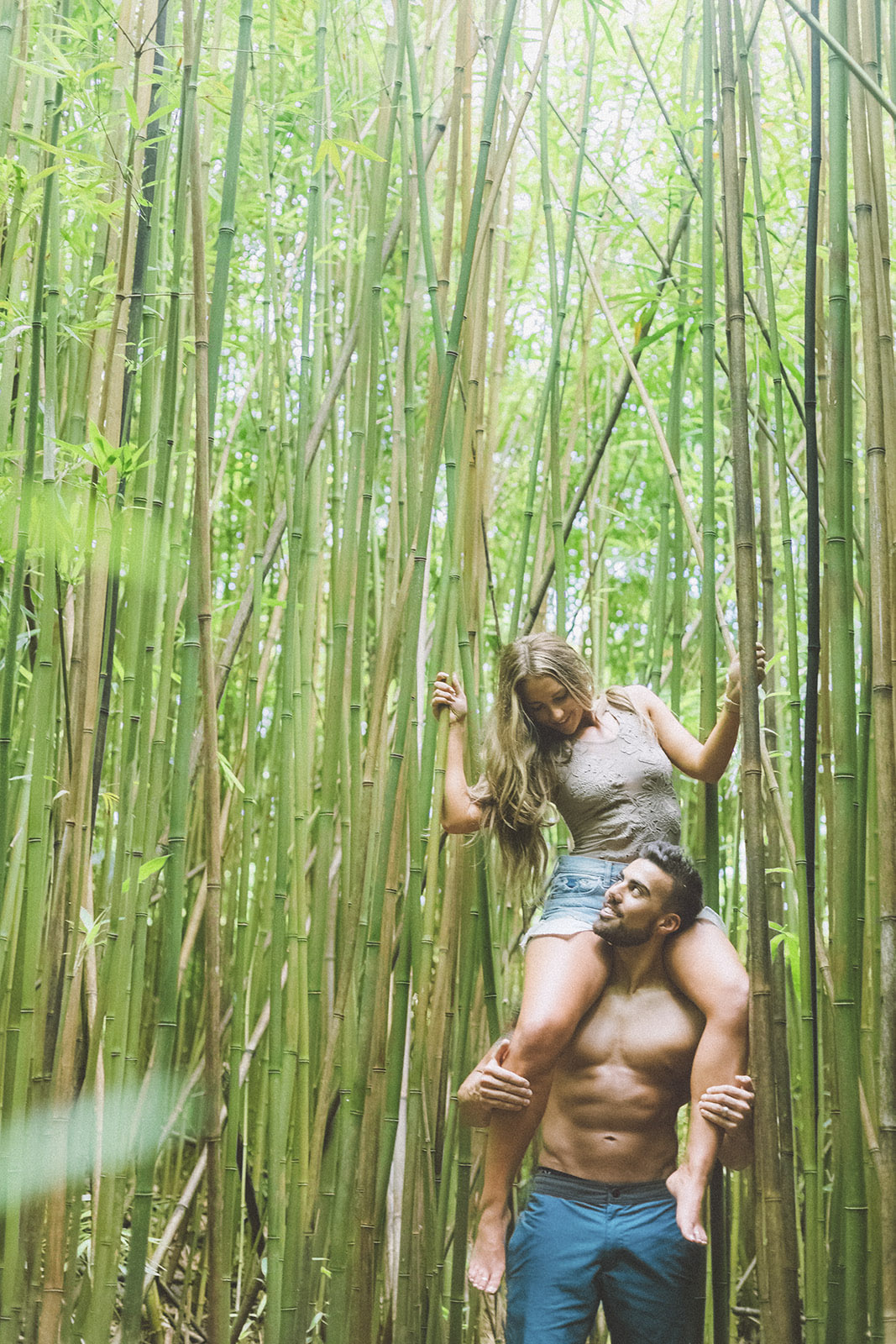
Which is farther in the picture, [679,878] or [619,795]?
[619,795]

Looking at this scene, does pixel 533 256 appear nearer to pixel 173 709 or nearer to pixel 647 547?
pixel 647 547

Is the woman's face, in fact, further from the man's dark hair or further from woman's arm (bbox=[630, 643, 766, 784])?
the man's dark hair

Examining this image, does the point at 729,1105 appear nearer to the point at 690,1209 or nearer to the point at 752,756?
the point at 690,1209

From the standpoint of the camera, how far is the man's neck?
125 cm

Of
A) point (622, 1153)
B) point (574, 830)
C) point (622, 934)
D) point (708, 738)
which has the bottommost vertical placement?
point (622, 1153)

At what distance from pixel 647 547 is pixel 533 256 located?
0.78 m

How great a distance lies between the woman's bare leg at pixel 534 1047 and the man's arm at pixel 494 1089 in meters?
0.01

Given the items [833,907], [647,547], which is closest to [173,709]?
[647,547]

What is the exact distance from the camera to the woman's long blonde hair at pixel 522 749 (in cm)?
137

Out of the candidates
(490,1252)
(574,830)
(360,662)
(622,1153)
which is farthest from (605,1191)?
(360,662)

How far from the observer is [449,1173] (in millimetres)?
1454

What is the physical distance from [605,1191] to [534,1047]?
179 mm

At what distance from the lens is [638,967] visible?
4.10 feet

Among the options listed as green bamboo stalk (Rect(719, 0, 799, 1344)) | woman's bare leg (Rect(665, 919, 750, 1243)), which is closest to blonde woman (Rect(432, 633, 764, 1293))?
woman's bare leg (Rect(665, 919, 750, 1243))
